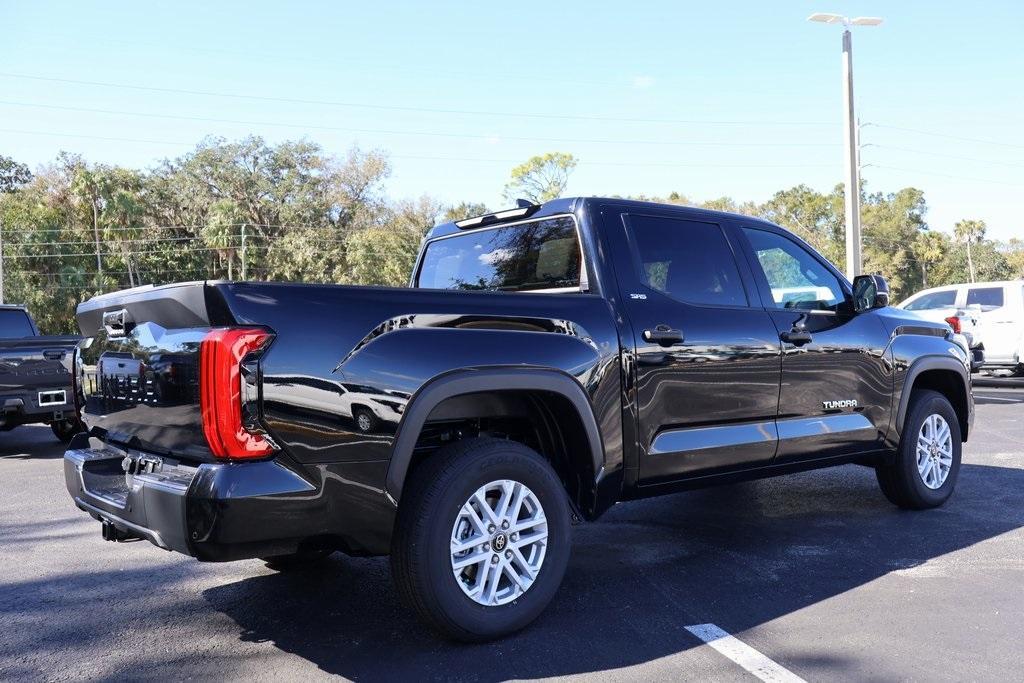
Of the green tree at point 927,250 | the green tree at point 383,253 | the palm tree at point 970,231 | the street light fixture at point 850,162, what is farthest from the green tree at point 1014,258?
the street light fixture at point 850,162

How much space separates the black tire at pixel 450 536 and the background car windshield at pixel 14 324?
846 centimetres

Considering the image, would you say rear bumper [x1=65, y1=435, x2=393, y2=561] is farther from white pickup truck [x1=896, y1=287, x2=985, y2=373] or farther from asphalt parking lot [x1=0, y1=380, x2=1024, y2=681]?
white pickup truck [x1=896, y1=287, x2=985, y2=373]

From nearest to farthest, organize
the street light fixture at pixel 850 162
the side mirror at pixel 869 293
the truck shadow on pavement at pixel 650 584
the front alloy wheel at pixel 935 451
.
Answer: the truck shadow on pavement at pixel 650 584, the side mirror at pixel 869 293, the front alloy wheel at pixel 935 451, the street light fixture at pixel 850 162

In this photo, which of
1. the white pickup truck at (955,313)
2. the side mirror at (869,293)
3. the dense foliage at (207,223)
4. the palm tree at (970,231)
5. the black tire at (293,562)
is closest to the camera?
the black tire at (293,562)

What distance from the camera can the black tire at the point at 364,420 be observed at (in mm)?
3088

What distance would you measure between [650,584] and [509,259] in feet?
5.87

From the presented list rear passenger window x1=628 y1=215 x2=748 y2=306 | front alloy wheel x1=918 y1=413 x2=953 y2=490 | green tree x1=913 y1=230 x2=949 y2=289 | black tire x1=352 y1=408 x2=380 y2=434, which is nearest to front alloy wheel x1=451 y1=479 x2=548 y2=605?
black tire x1=352 y1=408 x2=380 y2=434

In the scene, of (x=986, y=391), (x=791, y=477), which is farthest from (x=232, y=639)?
(x=986, y=391)

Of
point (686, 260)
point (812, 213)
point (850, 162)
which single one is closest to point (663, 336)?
point (686, 260)

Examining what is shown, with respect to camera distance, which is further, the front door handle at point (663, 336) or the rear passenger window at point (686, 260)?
the rear passenger window at point (686, 260)

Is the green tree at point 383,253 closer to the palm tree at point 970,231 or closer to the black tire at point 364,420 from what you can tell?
the black tire at point 364,420

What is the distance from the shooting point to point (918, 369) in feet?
17.9

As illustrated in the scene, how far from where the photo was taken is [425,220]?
52.2 meters

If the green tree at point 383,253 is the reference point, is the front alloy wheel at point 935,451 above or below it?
below
